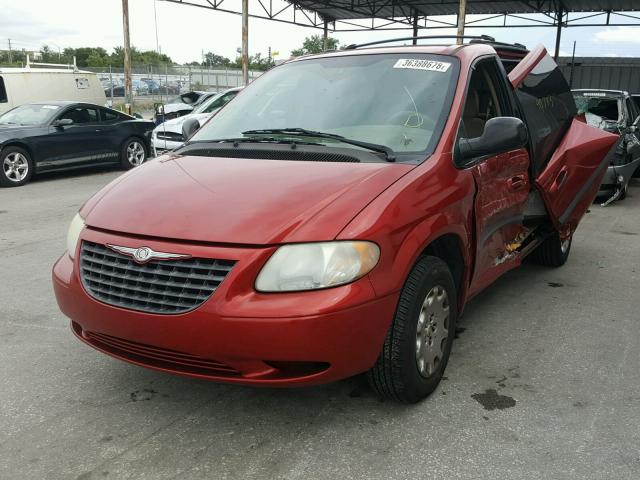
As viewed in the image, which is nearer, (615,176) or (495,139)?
(495,139)

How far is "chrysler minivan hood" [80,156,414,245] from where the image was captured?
2.58 m

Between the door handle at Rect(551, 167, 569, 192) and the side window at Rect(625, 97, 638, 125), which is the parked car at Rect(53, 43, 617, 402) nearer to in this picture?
the door handle at Rect(551, 167, 569, 192)

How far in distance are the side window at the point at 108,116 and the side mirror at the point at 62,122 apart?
91cm

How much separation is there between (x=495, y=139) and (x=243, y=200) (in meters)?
1.44

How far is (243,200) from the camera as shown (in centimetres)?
277

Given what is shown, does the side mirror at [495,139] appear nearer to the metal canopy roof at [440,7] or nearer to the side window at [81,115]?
the side window at [81,115]

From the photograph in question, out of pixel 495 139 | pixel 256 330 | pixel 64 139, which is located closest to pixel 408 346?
pixel 256 330

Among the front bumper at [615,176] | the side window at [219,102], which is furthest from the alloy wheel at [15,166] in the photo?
the front bumper at [615,176]

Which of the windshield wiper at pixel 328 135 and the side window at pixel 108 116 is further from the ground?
the windshield wiper at pixel 328 135

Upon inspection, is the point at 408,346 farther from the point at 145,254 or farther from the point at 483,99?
the point at 483,99

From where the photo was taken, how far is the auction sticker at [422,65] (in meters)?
3.68

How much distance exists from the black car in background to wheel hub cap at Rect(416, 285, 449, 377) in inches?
385

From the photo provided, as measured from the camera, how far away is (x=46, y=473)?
2555mm

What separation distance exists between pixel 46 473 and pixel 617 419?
2.58 m
